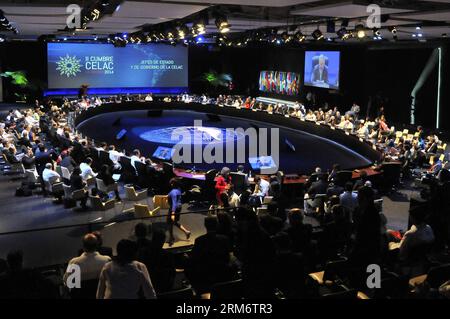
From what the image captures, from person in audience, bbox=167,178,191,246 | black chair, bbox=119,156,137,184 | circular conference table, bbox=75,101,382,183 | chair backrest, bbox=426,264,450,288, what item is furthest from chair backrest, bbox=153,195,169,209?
chair backrest, bbox=426,264,450,288

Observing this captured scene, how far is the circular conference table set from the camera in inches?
555

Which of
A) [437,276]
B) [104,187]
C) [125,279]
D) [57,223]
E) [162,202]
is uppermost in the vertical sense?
[125,279]

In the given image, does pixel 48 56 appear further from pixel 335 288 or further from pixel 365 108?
pixel 335 288

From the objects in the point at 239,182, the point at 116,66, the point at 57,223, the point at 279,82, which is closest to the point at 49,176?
the point at 57,223

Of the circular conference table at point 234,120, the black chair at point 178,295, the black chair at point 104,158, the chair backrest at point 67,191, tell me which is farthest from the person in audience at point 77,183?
the black chair at point 178,295

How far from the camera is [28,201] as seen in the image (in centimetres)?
1021

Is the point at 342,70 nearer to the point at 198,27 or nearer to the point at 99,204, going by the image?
the point at 198,27

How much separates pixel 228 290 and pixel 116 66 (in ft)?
88.4

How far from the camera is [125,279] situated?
3486mm

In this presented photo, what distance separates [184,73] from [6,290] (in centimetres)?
2840

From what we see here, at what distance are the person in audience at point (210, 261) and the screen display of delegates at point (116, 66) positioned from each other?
84.5ft

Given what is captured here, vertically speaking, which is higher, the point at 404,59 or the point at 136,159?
the point at 404,59

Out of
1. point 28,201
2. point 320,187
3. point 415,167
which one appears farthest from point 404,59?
point 28,201

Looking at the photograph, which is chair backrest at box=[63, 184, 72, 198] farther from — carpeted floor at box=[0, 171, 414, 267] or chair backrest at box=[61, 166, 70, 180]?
chair backrest at box=[61, 166, 70, 180]
